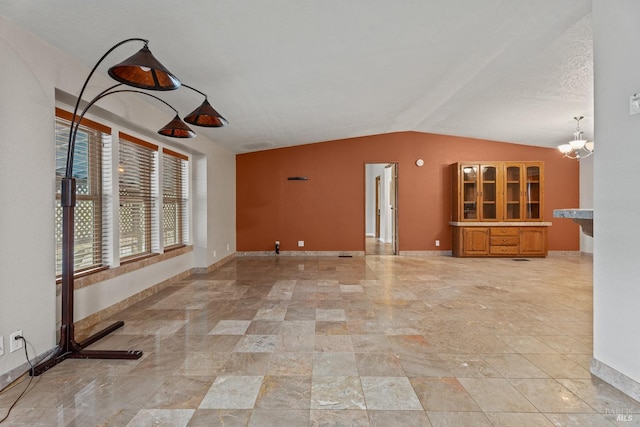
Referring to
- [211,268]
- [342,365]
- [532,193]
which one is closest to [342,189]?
[211,268]

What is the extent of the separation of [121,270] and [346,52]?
3388 millimetres

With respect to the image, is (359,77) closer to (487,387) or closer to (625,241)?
(625,241)

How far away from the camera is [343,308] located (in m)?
3.67

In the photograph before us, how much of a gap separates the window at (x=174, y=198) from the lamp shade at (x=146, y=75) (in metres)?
2.95

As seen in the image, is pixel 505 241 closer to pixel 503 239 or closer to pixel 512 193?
pixel 503 239

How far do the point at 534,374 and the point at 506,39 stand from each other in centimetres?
314

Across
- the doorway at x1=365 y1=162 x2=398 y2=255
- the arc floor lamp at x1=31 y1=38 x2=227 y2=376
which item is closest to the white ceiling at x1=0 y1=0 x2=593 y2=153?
the arc floor lamp at x1=31 y1=38 x2=227 y2=376

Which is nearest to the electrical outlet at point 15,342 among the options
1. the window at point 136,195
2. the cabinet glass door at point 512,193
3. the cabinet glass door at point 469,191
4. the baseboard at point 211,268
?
the window at point 136,195

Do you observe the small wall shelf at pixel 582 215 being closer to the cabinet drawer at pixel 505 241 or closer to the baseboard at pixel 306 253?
the cabinet drawer at pixel 505 241

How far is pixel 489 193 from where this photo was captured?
23.9 feet

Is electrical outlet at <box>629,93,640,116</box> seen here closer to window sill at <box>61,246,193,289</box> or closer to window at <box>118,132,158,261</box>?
window sill at <box>61,246,193,289</box>

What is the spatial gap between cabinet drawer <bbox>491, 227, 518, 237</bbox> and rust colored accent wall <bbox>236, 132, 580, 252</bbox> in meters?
0.94

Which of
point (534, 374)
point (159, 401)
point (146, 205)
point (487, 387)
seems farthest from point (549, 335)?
point (146, 205)

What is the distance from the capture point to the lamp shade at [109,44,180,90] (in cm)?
190
